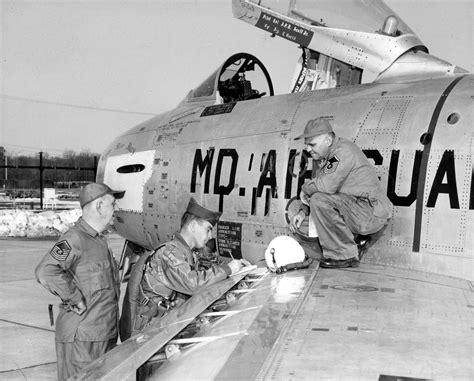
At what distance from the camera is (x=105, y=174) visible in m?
Result: 8.67

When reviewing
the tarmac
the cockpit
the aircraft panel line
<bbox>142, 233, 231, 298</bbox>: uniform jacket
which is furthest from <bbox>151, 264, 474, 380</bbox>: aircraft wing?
the cockpit

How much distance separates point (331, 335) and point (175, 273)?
1.55 m

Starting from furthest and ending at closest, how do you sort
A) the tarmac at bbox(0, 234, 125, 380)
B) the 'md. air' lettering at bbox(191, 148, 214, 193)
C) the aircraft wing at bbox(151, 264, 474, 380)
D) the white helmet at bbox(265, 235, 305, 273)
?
1. the 'md. air' lettering at bbox(191, 148, 214, 193)
2. the tarmac at bbox(0, 234, 125, 380)
3. the white helmet at bbox(265, 235, 305, 273)
4. the aircraft wing at bbox(151, 264, 474, 380)

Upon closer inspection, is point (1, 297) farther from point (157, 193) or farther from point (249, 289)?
point (249, 289)

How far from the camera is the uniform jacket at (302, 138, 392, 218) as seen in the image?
5062 mm

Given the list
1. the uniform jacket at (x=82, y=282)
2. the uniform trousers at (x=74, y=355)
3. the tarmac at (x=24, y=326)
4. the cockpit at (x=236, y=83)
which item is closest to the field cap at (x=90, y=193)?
the uniform jacket at (x=82, y=282)

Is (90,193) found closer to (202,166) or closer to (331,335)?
(331,335)

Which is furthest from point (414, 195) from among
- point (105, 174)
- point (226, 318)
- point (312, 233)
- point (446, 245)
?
point (105, 174)

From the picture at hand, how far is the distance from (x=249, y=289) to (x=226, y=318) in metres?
0.81

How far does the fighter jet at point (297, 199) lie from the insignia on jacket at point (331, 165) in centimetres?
62

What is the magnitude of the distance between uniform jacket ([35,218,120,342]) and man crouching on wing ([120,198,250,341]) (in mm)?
253

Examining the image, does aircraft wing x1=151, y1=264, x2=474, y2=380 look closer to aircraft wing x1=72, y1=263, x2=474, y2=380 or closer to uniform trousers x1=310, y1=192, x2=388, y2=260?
aircraft wing x1=72, y1=263, x2=474, y2=380

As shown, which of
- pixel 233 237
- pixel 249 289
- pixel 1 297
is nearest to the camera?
pixel 249 289

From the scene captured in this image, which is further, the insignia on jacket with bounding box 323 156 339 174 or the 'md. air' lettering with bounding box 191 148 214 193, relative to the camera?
the 'md. air' lettering with bounding box 191 148 214 193
